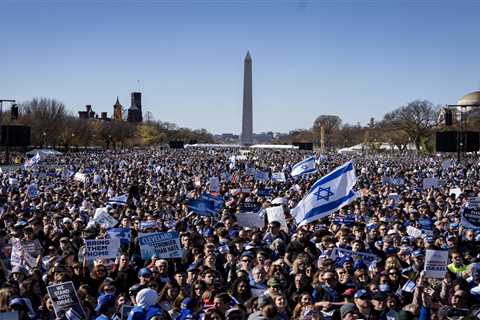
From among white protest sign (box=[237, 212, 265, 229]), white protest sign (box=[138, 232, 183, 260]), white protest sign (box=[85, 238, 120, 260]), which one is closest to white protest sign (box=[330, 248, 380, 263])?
white protest sign (box=[138, 232, 183, 260])

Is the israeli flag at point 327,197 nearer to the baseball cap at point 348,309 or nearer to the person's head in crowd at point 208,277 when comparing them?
the person's head in crowd at point 208,277

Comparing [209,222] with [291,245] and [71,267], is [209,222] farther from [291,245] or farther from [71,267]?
[71,267]

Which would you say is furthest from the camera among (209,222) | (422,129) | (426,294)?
(422,129)

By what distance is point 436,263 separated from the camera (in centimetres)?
819

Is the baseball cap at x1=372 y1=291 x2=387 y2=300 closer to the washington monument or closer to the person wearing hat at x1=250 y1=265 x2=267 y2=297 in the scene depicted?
the person wearing hat at x1=250 y1=265 x2=267 y2=297

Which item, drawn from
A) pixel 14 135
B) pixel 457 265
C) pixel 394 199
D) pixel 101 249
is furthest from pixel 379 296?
pixel 14 135

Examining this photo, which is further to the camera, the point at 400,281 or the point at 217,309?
the point at 400,281

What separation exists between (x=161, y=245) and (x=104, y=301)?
2.57m

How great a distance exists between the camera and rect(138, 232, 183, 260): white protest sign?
30.3ft

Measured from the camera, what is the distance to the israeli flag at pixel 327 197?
1188 cm

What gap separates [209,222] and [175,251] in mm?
3817

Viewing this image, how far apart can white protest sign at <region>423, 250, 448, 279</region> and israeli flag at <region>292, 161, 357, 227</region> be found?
12.3 ft

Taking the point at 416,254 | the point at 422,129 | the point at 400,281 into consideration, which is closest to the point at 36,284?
the point at 400,281

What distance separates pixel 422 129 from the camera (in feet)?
304
